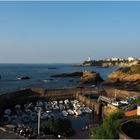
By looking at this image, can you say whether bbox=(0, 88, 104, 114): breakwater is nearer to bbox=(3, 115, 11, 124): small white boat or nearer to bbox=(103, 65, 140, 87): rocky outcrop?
bbox=(3, 115, 11, 124): small white boat

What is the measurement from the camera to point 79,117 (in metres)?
48.7

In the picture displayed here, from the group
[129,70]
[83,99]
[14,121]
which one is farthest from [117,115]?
[129,70]

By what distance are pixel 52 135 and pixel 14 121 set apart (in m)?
15.9

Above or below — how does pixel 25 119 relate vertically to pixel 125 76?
above

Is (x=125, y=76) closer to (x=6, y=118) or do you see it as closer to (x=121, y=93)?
(x=121, y=93)

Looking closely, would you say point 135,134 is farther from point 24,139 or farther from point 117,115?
point 24,139

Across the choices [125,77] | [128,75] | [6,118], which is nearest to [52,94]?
[6,118]

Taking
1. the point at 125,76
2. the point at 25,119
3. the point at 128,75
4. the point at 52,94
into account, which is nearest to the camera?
the point at 25,119

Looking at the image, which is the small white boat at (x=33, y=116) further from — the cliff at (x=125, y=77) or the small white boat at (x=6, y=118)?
the cliff at (x=125, y=77)

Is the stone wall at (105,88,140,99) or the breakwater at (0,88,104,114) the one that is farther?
the stone wall at (105,88,140,99)

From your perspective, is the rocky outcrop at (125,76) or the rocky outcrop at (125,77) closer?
the rocky outcrop at (125,77)

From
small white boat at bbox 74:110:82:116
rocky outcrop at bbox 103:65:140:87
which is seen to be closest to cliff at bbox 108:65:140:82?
rocky outcrop at bbox 103:65:140:87

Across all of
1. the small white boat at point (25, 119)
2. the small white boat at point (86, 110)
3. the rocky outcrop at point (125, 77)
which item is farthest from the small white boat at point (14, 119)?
the rocky outcrop at point (125, 77)

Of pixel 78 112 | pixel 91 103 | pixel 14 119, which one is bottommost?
pixel 14 119
